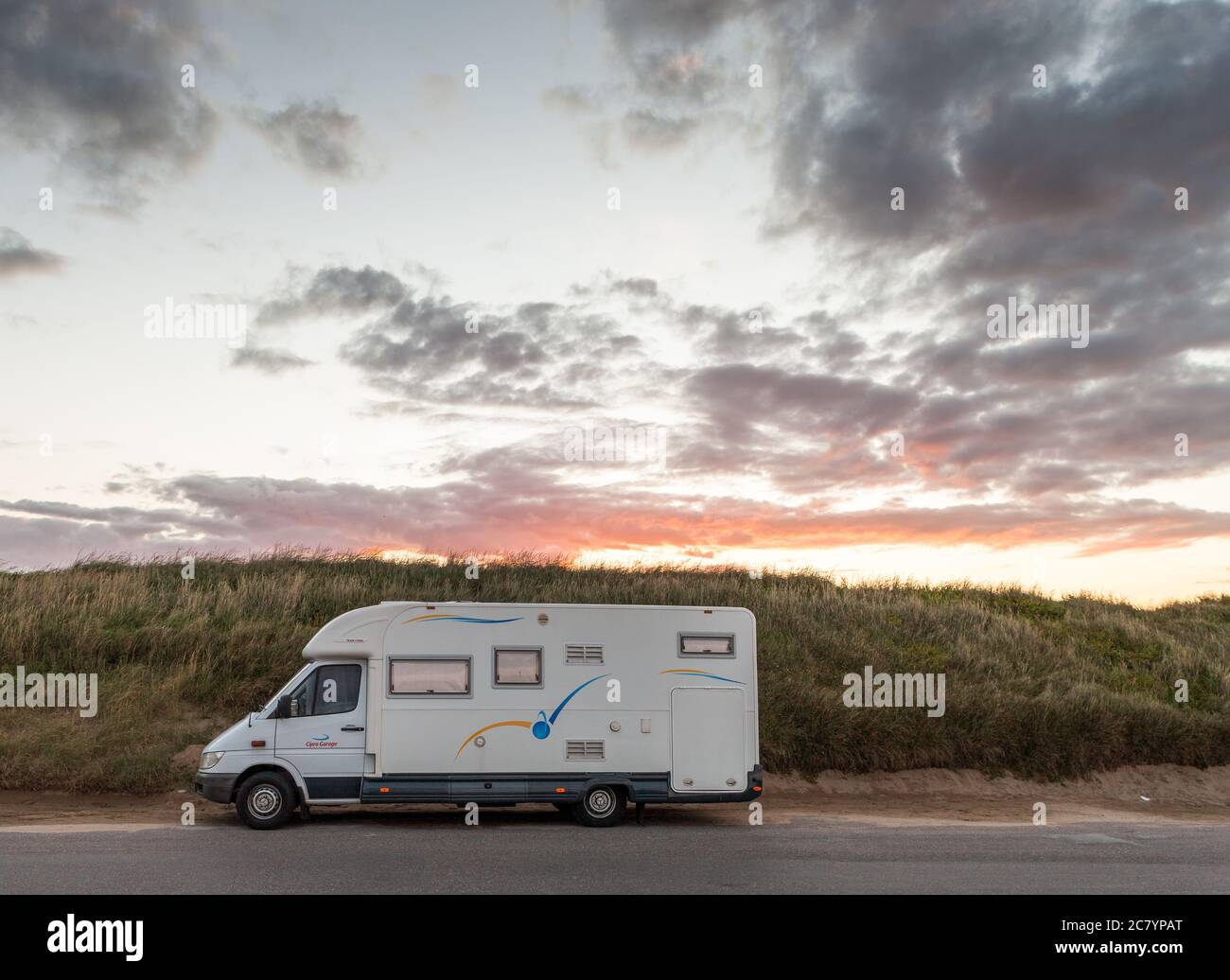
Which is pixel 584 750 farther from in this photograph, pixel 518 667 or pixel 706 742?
pixel 706 742

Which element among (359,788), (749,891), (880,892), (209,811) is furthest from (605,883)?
(209,811)

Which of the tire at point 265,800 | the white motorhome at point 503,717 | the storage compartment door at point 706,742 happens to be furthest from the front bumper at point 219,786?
the storage compartment door at point 706,742

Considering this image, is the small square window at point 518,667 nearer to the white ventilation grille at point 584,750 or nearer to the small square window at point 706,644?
the white ventilation grille at point 584,750

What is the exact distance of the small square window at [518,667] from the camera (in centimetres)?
1733

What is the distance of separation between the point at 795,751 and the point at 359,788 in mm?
11515

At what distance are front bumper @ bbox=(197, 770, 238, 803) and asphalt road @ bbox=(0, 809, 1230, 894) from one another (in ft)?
1.83

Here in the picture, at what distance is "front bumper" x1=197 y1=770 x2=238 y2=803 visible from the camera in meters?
16.4

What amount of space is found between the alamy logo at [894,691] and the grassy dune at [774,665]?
0.31 meters

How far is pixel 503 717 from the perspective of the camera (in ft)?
56.3

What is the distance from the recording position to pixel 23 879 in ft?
38.2
